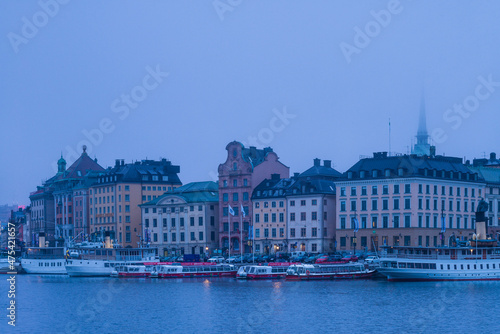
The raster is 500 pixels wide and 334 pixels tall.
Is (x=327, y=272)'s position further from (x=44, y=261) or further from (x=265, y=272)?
(x=44, y=261)

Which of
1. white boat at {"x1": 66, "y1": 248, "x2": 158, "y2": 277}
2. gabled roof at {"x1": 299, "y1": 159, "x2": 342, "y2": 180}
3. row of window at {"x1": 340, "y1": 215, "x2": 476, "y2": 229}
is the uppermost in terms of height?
gabled roof at {"x1": 299, "y1": 159, "x2": 342, "y2": 180}

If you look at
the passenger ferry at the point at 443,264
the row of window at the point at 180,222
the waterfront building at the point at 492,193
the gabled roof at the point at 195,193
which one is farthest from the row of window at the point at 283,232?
the passenger ferry at the point at 443,264

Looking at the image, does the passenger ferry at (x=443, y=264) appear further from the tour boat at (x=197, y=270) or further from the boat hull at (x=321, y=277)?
the tour boat at (x=197, y=270)

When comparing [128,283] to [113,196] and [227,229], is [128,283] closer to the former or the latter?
[227,229]

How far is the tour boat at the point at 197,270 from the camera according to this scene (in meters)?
130

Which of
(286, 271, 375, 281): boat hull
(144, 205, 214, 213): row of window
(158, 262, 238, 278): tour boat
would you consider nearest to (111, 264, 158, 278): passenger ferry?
(158, 262, 238, 278): tour boat

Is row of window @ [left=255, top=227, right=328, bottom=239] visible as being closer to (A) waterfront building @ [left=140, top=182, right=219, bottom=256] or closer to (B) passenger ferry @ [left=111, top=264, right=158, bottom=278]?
(A) waterfront building @ [left=140, top=182, right=219, bottom=256]

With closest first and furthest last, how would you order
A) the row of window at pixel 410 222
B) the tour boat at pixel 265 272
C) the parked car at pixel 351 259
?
the tour boat at pixel 265 272
the parked car at pixel 351 259
the row of window at pixel 410 222

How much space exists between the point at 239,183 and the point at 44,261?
125 feet

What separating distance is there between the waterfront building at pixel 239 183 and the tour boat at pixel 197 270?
33678 millimetres

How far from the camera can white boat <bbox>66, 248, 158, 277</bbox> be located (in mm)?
138125

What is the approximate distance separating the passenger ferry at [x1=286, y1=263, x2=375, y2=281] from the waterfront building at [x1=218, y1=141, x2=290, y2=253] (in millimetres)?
46074

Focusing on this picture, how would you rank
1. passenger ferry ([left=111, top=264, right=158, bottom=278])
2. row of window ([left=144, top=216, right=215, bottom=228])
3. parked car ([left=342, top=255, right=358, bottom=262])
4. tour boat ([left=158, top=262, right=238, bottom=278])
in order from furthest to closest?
1. row of window ([left=144, top=216, right=215, bottom=228])
2. passenger ferry ([left=111, top=264, right=158, bottom=278])
3. tour boat ([left=158, top=262, right=238, bottom=278])
4. parked car ([left=342, top=255, right=358, bottom=262])

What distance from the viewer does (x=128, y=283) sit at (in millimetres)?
120375
